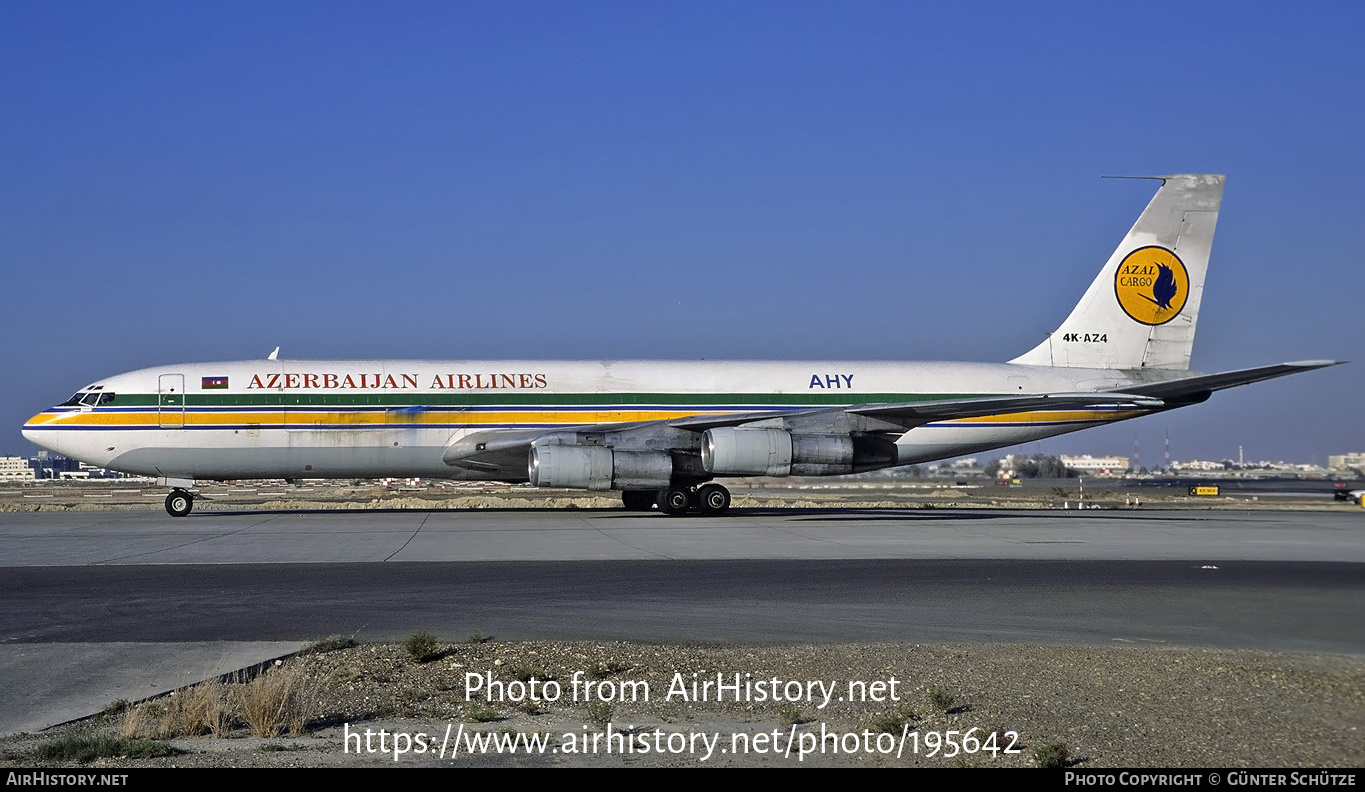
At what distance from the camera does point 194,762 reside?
6375mm

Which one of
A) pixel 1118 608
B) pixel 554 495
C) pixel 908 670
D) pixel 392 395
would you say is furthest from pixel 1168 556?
pixel 554 495

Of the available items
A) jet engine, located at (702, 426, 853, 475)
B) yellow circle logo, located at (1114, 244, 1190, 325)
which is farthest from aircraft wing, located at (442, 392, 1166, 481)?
yellow circle logo, located at (1114, 244, 1190, 325)

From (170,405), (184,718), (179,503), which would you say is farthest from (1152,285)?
(184,718)

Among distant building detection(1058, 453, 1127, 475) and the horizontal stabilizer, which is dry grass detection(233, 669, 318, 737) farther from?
distant building detection(1058, 453, 1127, 475)

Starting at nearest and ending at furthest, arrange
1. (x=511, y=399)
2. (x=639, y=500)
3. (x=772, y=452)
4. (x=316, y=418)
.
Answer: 1. (x=772, y=452)
2. (x=316, y=418)
3. (x=511, y=399)
4. (x=639, y=500)

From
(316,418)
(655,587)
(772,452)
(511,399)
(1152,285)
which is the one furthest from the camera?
(1152,285)

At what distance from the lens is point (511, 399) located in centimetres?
2970

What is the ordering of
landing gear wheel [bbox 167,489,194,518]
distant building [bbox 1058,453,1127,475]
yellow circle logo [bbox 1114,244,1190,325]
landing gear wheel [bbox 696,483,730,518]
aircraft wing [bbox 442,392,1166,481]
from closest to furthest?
aircraft wing [bbox 442,392,1166,481] → landing gear wheel [bbox 696,483,730,518] → landing gear wheel [bbox 167,489,194,518] → yellow circle logo [bbox 1114,244,1190,325] → distant building [bbox 1058,453,1127,475]

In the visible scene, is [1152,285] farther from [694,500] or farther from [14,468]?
[14,468]

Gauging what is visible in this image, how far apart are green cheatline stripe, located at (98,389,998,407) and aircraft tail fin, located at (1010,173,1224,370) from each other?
4346 millimetres

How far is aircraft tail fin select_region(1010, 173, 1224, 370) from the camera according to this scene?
32312 millimetres

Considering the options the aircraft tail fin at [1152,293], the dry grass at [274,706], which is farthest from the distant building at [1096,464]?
the dry grass at [274,706]

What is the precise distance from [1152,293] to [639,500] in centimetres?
1590

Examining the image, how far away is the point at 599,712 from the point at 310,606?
242 inches
